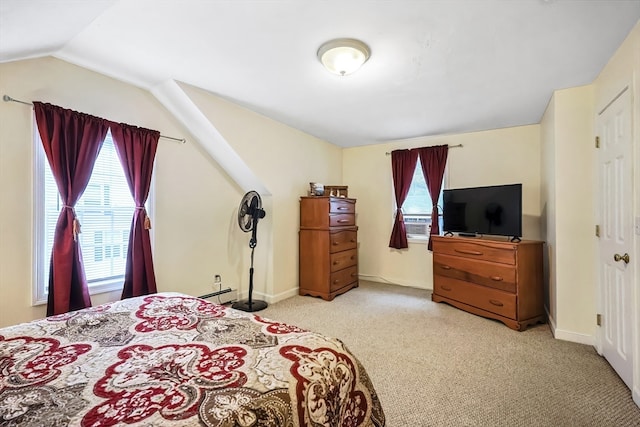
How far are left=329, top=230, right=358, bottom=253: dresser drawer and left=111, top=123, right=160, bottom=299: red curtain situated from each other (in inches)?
83.0

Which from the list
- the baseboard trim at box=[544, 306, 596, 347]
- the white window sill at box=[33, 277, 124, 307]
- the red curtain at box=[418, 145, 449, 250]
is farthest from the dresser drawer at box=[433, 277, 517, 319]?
the white window sill at box=[33, 277, 124, 307]

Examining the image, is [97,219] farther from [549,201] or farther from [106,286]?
[549,201]

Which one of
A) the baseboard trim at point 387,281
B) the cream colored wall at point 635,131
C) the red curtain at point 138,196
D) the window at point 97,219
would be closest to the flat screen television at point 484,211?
the baseboard trim at point 387,281

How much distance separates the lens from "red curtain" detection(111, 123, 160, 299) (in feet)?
8.46

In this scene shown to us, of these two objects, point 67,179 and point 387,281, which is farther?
point 387,281

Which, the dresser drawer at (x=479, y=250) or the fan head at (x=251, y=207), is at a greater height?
the fan head at (x=251, y=207)

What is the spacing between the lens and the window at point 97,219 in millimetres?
2150

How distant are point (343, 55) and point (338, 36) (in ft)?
0.49

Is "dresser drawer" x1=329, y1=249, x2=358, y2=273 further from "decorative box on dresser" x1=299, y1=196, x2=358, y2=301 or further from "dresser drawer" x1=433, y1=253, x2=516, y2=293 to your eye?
"dresser drawer" x1=433, y1=253, x2=516, y2=293

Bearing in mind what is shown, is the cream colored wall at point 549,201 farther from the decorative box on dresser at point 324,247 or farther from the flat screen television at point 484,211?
the decorative box on dresser at point 324,247

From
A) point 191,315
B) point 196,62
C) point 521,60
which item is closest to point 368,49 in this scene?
point 521,60

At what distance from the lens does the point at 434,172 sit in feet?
13.5

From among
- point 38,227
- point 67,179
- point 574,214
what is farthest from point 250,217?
point 574,214

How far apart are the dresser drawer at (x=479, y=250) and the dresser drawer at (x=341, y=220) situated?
1.22 metres
